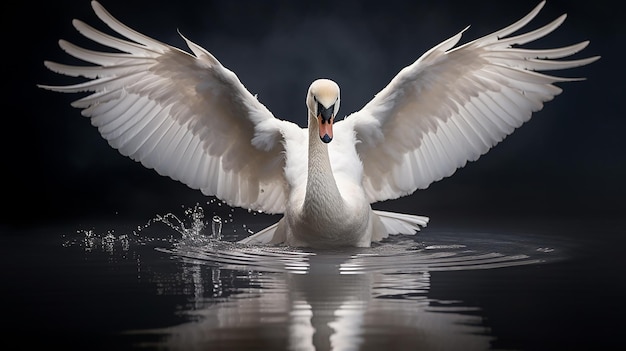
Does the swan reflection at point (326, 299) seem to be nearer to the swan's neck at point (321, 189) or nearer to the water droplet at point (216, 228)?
the swan's neck at point (321, 189)

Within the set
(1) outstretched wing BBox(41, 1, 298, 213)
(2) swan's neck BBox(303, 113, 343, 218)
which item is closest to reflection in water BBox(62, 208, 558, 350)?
(2) swan's neck BBox(303, 113, 343, 218)

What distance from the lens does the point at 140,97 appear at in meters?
7.49

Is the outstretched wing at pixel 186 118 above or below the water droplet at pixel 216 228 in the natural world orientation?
above

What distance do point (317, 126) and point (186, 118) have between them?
1.15m

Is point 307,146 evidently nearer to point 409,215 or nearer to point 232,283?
point 409,215

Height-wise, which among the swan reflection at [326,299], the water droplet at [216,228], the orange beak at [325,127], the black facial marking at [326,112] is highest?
the black facial marking at [326,112]

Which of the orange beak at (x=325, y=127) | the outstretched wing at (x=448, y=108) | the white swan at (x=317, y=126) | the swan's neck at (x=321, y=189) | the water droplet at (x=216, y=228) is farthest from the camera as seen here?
the water droplet at (x=216, y=228)

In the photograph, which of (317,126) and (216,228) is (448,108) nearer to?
(317,126)

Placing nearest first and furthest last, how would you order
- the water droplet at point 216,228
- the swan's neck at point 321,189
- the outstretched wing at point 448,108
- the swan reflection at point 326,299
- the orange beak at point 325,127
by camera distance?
the swan reflection at point 326,299 → the orange beak at point 325,127 → the swan's neck at point 321,189 → the outstretched wing at point 448,108 → the water droplet at point 216,228

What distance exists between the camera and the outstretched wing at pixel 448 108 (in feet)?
23.8

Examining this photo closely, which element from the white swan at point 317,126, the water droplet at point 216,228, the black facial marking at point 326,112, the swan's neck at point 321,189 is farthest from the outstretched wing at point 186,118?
the black facial marking at point 326,112

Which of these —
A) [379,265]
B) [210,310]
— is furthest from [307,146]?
[210,310]

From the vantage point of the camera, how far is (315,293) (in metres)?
5.21

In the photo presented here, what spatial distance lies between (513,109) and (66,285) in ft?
11.7
